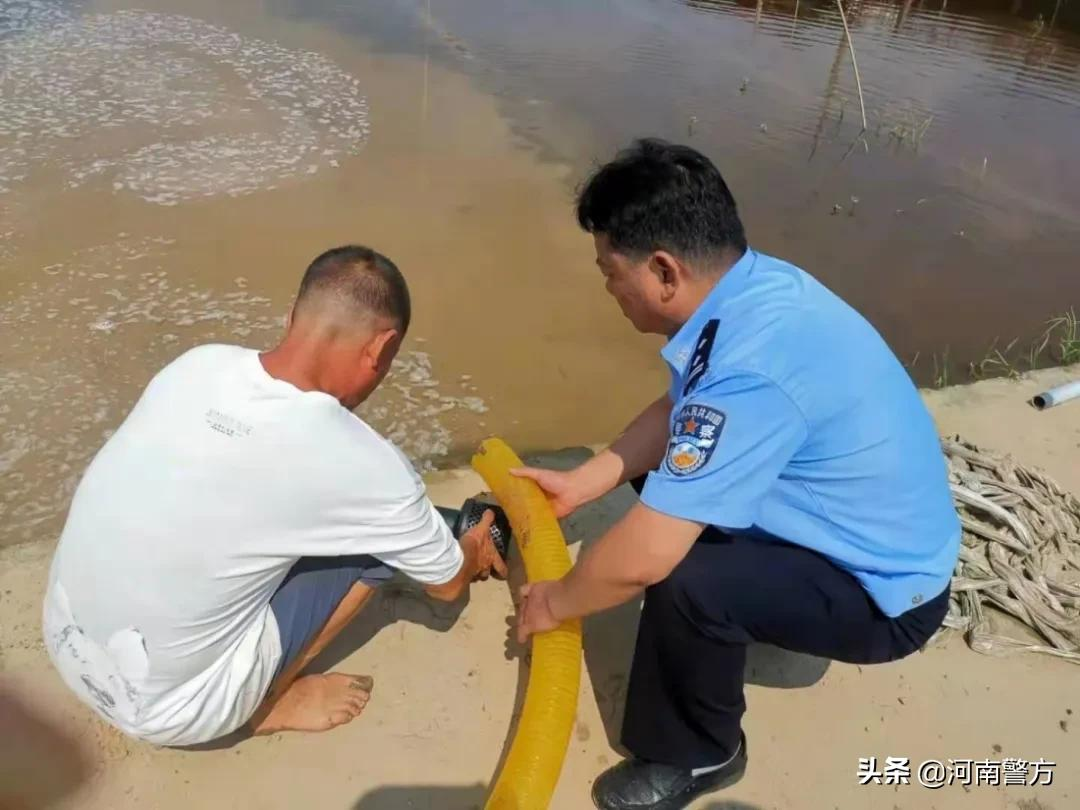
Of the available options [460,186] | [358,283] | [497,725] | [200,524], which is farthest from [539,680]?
[460,186]

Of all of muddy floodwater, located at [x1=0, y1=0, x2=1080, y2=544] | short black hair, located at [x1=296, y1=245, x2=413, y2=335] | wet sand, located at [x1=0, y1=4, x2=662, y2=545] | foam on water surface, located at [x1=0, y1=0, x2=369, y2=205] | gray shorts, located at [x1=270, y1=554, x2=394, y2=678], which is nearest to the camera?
short black hair, located at [x1=296, y1=245, x2=413, y2=335]

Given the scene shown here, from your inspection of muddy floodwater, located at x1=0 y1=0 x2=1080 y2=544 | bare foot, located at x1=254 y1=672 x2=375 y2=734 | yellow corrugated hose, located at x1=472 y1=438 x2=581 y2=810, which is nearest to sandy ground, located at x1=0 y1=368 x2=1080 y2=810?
bare foot, located at x1=254 y1=672 x2=375 y2=734

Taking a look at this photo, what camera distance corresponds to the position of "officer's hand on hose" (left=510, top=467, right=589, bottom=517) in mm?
2541

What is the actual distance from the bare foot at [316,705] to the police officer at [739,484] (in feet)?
2.05

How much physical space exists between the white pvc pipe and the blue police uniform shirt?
7.57ft

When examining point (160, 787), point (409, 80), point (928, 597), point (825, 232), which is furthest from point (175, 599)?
point (409, 80)

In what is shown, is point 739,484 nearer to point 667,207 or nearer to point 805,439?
point 805,439

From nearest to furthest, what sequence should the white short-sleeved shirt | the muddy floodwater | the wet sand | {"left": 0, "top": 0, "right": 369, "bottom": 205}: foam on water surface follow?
the white short-sleeved shirt
the wet sand
the muddy floodwater
{"left": 0, "top": 0, "right": 369, "bottom": 205}: foam on water surface

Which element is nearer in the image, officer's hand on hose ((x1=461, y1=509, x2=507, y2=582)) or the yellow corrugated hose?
the yellow corrugated hose

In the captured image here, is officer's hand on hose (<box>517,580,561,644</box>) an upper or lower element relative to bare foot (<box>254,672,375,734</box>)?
upper

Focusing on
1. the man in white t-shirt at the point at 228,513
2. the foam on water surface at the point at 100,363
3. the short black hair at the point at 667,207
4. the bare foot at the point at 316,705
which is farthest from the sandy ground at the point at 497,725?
the short black hair at the point at 667,207

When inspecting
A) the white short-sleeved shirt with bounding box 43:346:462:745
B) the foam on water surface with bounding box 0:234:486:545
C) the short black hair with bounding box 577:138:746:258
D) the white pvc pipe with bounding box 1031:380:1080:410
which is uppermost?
the short black hair with bounding box 577:138:746:258

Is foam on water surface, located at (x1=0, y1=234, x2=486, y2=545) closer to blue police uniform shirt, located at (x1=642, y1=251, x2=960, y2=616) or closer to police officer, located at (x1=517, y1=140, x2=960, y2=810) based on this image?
police officer, located at (x1=517, y1=140, x2=960, y2=810)

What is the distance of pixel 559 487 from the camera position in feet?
8.36
